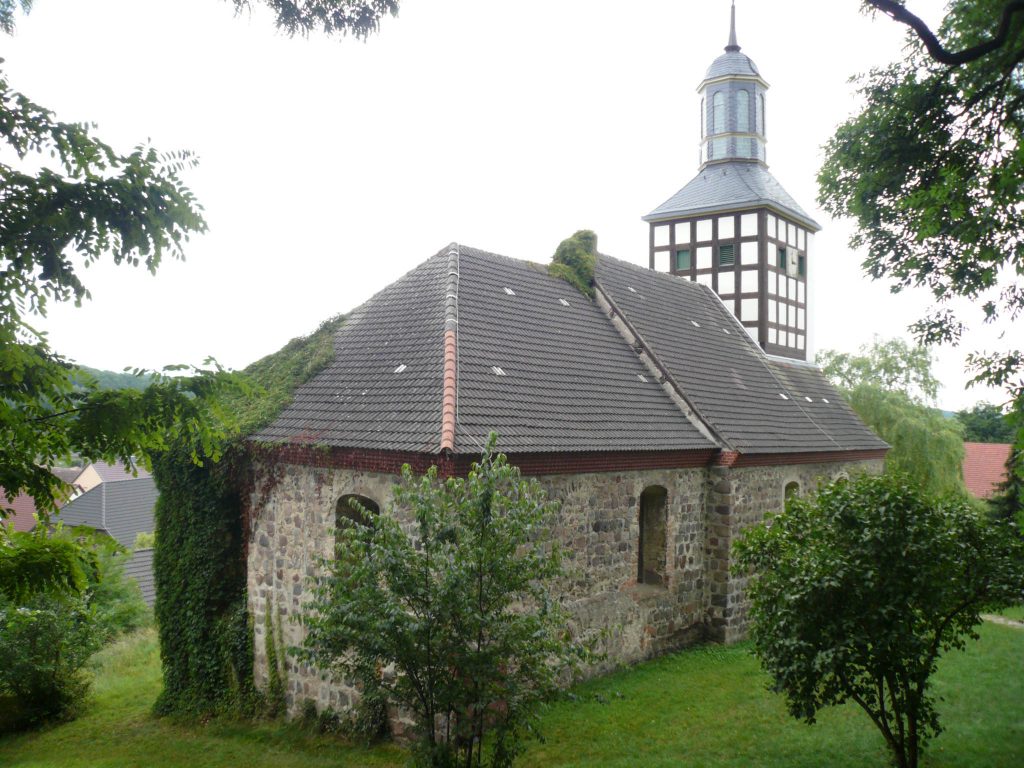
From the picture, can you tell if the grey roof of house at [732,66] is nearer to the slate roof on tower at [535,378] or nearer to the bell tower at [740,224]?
the bell tower at [740,224]

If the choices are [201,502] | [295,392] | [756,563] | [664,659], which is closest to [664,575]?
[664,659]

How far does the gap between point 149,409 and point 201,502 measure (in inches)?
276

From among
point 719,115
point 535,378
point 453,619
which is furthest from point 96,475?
point 453,619

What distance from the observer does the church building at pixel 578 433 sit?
10.1 metres

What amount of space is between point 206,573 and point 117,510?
2581 centimetres

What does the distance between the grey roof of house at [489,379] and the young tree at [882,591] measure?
3907mm

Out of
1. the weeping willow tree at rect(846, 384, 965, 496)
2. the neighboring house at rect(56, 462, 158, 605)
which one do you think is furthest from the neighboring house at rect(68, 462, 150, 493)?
the weeping willow tree at rect(846, 384, 965, 496)

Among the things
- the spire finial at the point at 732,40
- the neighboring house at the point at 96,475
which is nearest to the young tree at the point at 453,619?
the spire finial at the point at 732,40

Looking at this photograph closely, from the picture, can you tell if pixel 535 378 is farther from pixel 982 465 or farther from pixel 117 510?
pixel 982 465

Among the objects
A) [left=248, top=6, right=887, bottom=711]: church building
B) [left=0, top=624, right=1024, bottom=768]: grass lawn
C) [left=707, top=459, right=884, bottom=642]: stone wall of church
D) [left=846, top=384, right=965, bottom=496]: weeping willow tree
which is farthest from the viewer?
[left=846, top=384, right=965, bottom=496]: weeping willow tree

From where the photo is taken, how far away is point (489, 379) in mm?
10875

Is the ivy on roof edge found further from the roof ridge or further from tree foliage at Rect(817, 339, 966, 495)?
tree foliage at Rect(817, 339, 966, 495)

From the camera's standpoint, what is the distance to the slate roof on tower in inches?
402

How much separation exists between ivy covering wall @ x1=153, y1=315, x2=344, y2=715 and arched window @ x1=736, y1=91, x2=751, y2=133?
15.7 meters
